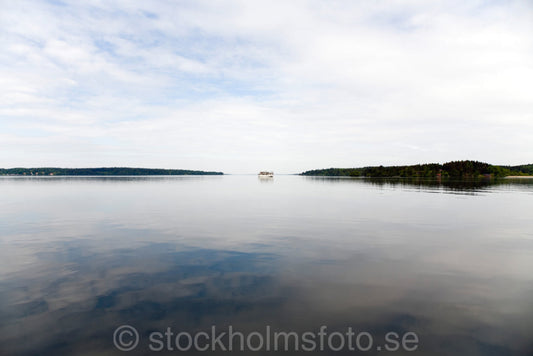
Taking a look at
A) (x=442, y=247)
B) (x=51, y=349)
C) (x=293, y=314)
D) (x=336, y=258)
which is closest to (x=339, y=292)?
(x=293, y=314)

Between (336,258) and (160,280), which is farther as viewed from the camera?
(336,258)

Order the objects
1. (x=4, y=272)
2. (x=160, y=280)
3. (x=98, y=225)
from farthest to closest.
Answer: (x=98, y=225), (x=4, y=272), (x=160, y=280)

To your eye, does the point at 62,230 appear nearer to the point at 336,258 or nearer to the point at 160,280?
the point at 160,280

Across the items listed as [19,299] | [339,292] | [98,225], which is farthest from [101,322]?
[98,225]

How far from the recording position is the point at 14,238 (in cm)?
1964

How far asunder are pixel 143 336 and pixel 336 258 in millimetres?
10129

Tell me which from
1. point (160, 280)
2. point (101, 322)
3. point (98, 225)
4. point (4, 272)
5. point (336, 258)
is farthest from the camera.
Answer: point (98, 225)
